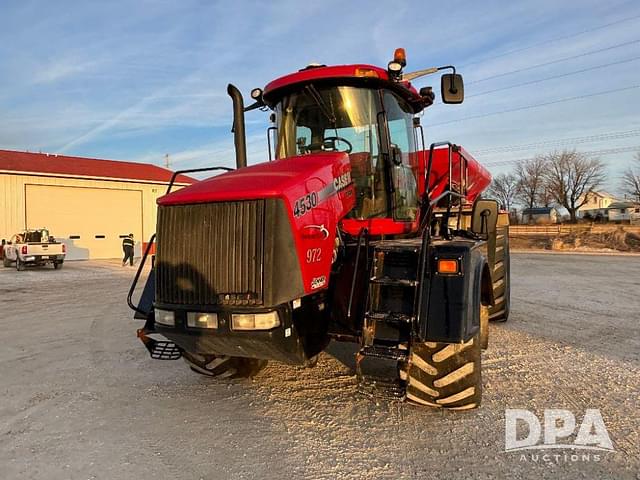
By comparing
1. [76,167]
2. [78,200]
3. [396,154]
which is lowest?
[396,154]

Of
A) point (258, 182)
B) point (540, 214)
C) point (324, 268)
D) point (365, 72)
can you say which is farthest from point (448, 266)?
point (540, 214)

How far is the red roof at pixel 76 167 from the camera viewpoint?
26.4 metres

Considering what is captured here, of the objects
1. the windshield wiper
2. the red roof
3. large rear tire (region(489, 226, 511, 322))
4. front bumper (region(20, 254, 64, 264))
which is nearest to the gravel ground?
large rear tire (region(489, 226, 511, 322))

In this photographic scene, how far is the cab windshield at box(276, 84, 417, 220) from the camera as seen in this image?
4465mm

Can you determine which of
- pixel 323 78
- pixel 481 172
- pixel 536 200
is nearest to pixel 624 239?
pixel 481 172

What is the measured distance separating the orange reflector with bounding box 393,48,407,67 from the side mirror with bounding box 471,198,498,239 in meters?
1.58

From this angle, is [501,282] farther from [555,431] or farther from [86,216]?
[86,216]

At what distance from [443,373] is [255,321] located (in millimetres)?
1420

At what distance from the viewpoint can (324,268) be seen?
12.5ft

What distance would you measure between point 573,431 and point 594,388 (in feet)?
3.48

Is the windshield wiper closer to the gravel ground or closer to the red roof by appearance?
the gravel ground

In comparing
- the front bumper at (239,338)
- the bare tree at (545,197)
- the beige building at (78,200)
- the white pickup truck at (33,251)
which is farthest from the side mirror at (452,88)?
the bare tree at (545,197)

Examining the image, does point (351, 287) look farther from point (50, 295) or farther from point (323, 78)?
point (50, 295)

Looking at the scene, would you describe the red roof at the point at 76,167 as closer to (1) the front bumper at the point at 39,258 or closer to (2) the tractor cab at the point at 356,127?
(1) the front bumper at the point at 39,258
